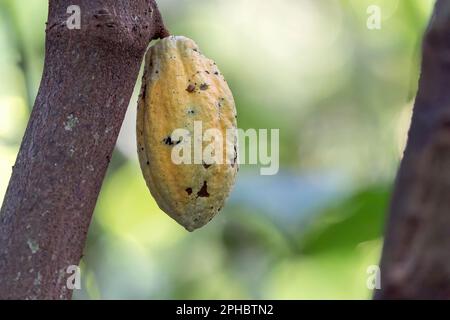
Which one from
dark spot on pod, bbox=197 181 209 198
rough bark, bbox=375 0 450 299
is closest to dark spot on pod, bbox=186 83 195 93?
dark spot on pod, bbox=197 181 209 198

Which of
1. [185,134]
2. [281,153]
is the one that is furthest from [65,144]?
[281,153]

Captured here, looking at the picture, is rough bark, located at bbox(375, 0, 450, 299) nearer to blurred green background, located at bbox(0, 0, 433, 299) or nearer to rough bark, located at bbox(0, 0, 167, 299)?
rough bark, located at bbox(0, 0, 167, 299)

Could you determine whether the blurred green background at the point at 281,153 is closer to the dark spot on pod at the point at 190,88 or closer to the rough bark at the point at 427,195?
the dark spot on pod at the point at 190,88

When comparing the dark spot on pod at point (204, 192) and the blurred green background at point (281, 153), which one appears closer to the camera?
the dark spot on pod at point (204, 192)

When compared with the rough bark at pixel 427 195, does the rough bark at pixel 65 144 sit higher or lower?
higher

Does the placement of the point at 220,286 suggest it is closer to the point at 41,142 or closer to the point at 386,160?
the point at 386,160

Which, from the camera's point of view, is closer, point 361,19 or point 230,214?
point 230,214

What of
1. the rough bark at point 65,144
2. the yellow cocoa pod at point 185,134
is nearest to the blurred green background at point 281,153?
the yellow cocoa pod at point 185,134
